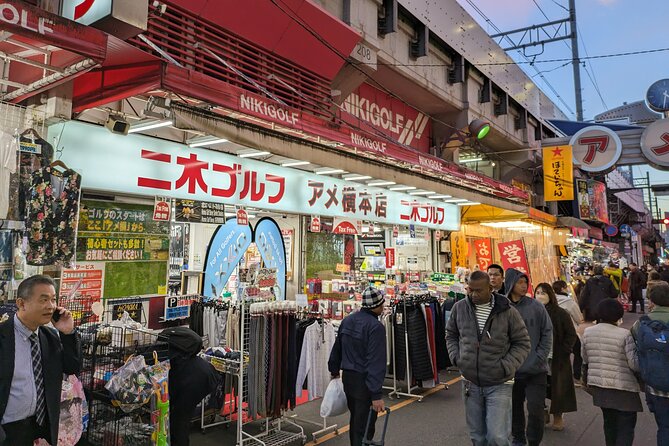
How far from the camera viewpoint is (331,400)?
14.9 ft

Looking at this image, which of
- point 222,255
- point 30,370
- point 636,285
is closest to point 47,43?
point 30,370

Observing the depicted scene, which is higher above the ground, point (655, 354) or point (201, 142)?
point (201, 142)

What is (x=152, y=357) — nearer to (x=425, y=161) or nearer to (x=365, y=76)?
(x=425, y=161)

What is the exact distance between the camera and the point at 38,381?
2.90 meters

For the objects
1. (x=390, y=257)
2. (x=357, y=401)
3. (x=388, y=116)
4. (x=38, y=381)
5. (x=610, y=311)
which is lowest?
(x=357, y=401)

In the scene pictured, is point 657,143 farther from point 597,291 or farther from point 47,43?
point 47,43

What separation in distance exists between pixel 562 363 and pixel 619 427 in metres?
1.41

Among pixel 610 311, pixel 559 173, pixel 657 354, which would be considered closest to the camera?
pixel 657 354

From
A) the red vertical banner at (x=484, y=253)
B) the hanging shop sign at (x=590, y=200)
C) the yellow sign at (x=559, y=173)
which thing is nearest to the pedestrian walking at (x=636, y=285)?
the yellow sign at (x=559, y=173)

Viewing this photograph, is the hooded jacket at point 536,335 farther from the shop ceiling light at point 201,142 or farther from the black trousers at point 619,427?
the shop ceiling light at point 201,142

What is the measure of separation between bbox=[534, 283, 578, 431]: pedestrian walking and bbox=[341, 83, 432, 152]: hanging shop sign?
21.5 ft

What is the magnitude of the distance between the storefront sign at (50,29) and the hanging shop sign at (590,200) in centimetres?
2216

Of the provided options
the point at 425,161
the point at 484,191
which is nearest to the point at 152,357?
the point at 425,161

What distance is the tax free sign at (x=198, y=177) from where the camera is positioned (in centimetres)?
530
